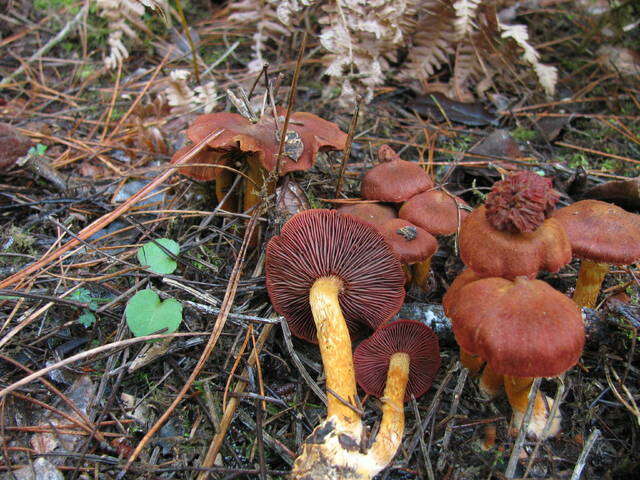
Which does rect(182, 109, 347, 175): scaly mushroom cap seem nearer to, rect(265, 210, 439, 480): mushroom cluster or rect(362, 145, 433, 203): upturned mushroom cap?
rect(362, 145, 433, 203): upturned mushroom cap

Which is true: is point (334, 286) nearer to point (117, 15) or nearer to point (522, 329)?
point (522, 329)

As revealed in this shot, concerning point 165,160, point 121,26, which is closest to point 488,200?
point 165,160

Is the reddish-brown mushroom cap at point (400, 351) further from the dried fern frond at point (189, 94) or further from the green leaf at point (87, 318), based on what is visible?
the dried fern frond at point (189, 94)

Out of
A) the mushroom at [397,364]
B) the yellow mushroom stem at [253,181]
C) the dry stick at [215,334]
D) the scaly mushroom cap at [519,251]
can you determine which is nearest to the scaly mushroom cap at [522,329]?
the scaly mushroom cap at [519,251]

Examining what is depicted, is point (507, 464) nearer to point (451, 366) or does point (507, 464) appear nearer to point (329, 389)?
point (451, 366)

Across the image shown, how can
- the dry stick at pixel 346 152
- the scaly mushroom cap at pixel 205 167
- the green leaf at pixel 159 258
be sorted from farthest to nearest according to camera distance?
the scaly mushroom cap at pixel 205 167, the dry stick at pixel 346 152, the green leaf at pixel 159 258

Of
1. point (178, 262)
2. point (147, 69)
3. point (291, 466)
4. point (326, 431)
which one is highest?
point (147, 69)

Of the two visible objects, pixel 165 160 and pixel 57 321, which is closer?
pixel 57 321

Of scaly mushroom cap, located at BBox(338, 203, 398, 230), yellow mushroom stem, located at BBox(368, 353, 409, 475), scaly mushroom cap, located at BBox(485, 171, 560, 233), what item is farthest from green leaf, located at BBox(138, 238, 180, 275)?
scaly mushroom cap, located at BBox(485, 171, 560, 233)
